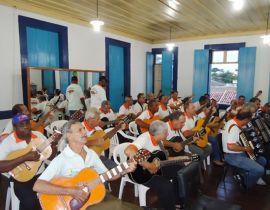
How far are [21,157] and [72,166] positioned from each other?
53 centimetres

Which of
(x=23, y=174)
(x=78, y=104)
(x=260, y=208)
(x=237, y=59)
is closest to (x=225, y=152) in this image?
(x=260, y=208)

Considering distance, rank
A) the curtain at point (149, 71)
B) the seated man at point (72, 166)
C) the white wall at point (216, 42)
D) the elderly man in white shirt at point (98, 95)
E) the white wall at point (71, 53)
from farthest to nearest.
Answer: the curtain at point (149, 71)
the white wall at point (216, 42)
the elderly man in white shirt at point (98, 95)
the white wall at point (71, 53)
the seated man at point (72, 166)

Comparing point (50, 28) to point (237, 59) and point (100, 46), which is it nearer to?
point (100, 46)

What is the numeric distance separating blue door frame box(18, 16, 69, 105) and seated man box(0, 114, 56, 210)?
2.27 metres

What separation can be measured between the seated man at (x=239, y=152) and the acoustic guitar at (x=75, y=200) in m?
1.76

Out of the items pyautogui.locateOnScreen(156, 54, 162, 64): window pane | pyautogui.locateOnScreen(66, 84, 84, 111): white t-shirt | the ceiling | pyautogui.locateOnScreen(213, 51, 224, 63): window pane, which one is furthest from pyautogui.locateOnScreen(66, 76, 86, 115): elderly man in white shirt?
pyautogui.locateOnScreen(213, 51, 224, 63): window pane

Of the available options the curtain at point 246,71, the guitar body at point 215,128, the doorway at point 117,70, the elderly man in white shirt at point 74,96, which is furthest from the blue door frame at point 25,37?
the curtain at point 246,71

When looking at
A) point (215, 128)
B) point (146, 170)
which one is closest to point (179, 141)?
point (146, 170)

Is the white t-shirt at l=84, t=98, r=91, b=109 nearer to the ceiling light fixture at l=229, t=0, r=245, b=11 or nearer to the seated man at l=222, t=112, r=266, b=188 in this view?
the seated man at l=222, t=112, r=266, b=188

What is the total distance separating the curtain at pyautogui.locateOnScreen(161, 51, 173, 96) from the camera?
7707mm

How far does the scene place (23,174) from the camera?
7.34 ft

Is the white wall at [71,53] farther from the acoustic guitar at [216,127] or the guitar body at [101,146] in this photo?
the acoustic guitar at [216,127]

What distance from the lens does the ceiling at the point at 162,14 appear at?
13.6 ft

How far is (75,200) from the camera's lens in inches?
71.3
